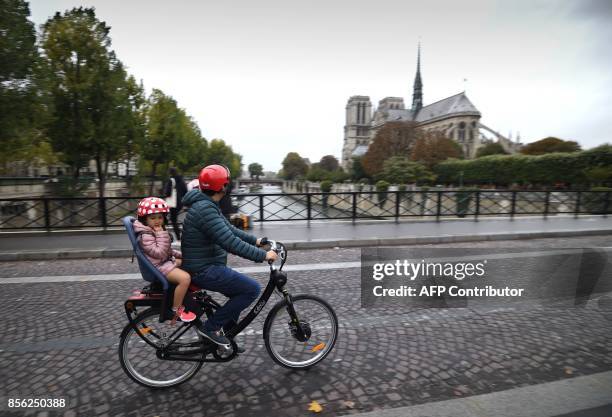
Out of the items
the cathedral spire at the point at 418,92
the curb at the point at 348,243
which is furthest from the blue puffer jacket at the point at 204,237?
the cathedral spire at the point at 418,92

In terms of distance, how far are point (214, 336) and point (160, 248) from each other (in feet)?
2.87

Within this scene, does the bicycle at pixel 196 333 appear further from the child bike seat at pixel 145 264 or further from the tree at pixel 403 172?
the tree at pixel 403 172

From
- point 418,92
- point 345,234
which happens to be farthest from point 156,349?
point 418,92

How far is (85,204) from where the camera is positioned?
10.3m

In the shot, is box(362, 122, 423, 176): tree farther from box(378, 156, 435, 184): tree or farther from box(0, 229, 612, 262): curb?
box(0, 229, 612, 262): curb

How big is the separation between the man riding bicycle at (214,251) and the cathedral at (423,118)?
54.7 meters

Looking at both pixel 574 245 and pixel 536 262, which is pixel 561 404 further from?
pixel 574 245

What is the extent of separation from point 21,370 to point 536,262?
26.4 ft

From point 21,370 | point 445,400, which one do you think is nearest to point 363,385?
point 445,400

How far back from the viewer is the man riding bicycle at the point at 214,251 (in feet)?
8.27

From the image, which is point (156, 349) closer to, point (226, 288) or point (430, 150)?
point (226, 288)

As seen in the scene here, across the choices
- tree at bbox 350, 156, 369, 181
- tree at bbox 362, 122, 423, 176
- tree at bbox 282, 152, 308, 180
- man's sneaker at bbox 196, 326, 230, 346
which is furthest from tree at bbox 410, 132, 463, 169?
tree at bbox 282, 152, 308, 180

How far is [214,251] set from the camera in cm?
269

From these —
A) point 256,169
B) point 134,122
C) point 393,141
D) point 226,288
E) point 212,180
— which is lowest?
point 226,288
